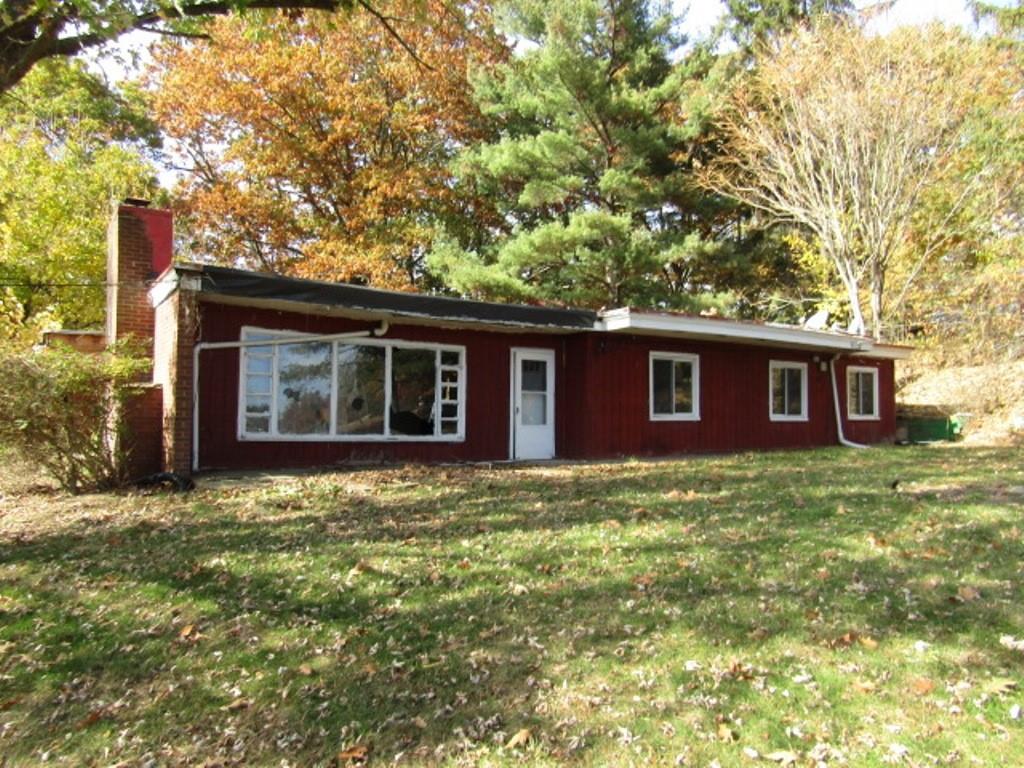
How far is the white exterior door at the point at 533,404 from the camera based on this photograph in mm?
13266

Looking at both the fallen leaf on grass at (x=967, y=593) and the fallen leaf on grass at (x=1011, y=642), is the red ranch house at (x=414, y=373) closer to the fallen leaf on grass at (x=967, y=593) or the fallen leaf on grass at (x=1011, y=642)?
the fallen leaf on grass at (x=967, y=593)

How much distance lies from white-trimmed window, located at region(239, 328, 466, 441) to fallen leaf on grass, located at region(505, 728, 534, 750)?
820cm

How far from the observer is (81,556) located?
573 cm

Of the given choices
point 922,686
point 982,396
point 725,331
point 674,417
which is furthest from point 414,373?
point 982,396

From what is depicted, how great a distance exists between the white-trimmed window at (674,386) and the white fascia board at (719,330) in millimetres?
678

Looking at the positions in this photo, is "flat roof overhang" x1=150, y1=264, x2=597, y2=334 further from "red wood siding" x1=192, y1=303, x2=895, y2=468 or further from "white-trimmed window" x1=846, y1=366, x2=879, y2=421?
"white-trimmed window" x1=846, y1=366, x2=879, y2=421

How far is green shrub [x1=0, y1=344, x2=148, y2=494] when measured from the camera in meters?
7.93

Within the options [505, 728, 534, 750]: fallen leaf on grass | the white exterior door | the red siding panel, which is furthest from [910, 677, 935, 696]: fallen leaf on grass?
A: the white exterior door

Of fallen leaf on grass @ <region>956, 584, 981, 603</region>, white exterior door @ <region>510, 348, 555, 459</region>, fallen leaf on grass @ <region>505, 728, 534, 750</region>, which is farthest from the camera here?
white exterior door @ <region>510, 348, 555, 459</region>

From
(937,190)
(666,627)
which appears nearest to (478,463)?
(666,627)

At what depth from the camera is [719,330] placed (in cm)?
1361

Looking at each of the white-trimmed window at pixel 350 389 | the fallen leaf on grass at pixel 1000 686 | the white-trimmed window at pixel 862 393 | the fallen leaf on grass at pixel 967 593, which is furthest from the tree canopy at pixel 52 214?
the fallen leaf on grass at pixel 1000 686

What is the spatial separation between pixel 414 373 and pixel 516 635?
27.3ft

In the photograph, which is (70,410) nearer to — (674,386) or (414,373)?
(414,373)
